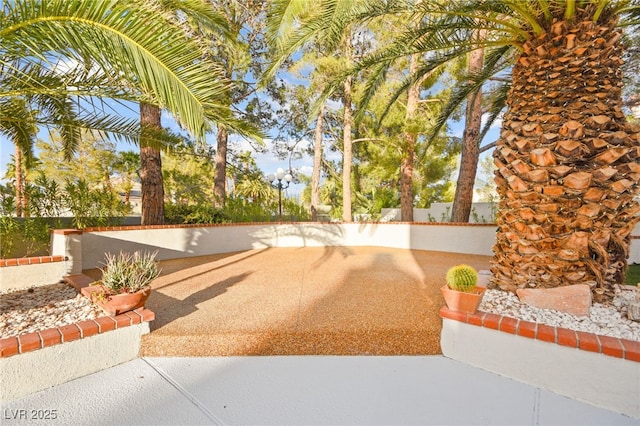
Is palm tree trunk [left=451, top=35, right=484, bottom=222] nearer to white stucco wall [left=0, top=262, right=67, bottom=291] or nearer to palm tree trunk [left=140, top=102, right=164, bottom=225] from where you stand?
palm tree trunk [left=140, top=102, right=164, bottom=225]

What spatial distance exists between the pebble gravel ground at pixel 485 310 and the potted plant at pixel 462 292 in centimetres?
28

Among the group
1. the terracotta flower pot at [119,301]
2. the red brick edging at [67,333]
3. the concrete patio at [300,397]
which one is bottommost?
the concrete patio at [300,397]

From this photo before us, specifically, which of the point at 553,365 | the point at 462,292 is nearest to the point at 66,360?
the point at 462,292

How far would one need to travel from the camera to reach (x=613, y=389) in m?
2.14

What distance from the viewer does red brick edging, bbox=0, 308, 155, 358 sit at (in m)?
2.18

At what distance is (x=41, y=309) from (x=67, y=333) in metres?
1.11

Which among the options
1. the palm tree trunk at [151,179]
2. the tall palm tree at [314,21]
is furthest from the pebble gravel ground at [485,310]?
the tall palm tree at [314,21]

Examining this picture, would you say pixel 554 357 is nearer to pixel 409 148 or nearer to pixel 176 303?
pixel 176 303

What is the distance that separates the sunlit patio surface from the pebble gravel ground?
0.67 meters

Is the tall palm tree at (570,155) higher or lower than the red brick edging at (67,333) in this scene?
higher

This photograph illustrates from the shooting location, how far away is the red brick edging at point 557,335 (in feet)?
6.98

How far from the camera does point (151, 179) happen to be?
6.72 meters

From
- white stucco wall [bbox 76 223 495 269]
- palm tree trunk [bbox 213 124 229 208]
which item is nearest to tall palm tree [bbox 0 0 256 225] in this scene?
white stucco wall [bbox 76 223 495 269]

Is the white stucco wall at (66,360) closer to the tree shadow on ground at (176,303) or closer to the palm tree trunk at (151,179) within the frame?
the tree shadow on ground at (176,303)
